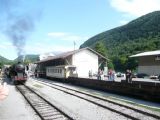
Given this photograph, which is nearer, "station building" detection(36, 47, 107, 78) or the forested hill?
"station building" detection(36, 47, 107, 78)

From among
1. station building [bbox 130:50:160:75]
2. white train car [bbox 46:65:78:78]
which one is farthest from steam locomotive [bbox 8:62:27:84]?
station building [bbox 130:50:160:75]

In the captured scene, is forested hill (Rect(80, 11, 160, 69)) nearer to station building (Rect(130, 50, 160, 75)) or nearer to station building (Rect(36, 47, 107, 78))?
station building (Rect(130, 50, 160, 75))

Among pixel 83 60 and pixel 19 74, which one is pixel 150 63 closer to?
pixel 83 60

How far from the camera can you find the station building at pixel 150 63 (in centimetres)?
5166

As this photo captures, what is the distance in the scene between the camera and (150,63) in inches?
2130

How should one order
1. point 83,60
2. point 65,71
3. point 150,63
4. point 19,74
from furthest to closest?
point 150,63 < point 83,60 < point 65,71 < point 19,74

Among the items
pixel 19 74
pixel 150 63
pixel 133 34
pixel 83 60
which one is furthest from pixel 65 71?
pixel 133 34

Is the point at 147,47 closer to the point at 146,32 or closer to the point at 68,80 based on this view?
the point at 146,32

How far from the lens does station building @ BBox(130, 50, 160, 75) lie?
51.7 m

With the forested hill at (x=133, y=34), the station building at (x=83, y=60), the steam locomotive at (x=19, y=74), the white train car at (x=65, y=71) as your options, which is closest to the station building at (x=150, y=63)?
the station building at (x=83, y=60)

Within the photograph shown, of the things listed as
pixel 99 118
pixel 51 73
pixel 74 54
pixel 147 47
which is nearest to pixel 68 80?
pixel 74 54

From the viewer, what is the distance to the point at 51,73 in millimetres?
54438

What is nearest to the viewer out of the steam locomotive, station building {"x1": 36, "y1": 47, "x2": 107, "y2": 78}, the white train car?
the steam locomotive

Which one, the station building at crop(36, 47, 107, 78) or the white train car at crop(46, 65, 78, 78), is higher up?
the station building at crop(36, 47, 107, 78)
